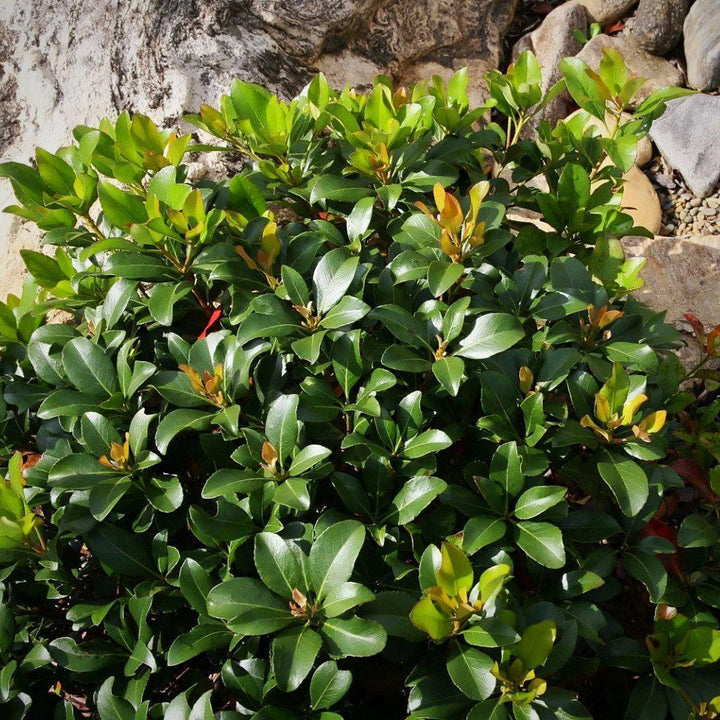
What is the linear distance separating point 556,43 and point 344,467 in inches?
124

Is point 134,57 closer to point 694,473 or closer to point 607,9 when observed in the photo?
point 694,473

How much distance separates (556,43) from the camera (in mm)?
3729

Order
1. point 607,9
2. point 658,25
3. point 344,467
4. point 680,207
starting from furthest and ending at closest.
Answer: point 607,9 < point 658,25 < point 680,207 < point 344,467

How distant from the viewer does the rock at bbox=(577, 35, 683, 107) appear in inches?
146

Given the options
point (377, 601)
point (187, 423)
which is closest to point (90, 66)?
point (187, 423)

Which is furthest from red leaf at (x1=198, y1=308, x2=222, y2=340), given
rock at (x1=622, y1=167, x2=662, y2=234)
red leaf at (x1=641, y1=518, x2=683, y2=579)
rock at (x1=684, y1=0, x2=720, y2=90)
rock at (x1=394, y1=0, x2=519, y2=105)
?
rock at (x1=684, y1=0, x2=720, y2=90)

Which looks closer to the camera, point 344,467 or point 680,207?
point 344,467

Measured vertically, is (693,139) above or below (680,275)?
above

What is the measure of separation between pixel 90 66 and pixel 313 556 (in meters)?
2.26

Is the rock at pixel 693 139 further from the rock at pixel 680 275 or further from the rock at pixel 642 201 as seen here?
the rock at pixel 680 275

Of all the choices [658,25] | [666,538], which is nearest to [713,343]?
[666,538]

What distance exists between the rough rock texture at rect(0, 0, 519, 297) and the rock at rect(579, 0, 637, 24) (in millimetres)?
1615

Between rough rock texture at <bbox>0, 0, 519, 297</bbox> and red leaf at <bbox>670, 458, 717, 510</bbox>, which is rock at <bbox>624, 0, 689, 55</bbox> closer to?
rough rock texture at <bbox>0, 0, 519, 297</bbox>

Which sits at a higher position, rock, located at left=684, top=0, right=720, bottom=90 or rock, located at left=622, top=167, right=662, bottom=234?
rock, located at left=684, top=0, right=720, bottom=90
